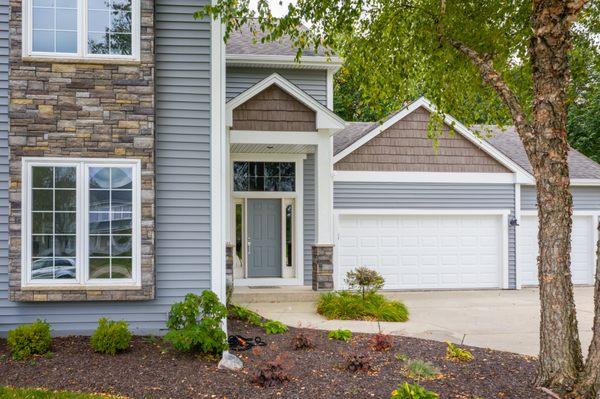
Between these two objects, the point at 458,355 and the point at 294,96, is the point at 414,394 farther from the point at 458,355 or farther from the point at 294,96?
the point at 294,96

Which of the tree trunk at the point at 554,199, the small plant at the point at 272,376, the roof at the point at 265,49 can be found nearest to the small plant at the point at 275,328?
the small plant at the point at 272,376

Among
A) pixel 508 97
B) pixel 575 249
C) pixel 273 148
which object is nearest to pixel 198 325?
pixel 508 97

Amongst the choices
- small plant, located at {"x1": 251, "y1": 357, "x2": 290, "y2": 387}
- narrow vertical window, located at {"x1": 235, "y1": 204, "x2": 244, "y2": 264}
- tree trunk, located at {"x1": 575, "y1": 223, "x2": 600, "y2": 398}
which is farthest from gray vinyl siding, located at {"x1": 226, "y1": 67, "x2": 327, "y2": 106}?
tree trunk, located at {"x1": 575, "y1": 223, "x2": 600, "y2": 398}

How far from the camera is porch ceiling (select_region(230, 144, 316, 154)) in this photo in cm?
1060

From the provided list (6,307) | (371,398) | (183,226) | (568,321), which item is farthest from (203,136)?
(568,321)

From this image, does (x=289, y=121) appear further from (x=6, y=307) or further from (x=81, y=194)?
(x=6, y=307)

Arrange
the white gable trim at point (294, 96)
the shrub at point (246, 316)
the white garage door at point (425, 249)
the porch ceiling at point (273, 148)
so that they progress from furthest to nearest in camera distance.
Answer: the white garage door at point (425, 249), the porch ceiling at point (273, 148), the white gable trim at point (294, 96), the shrub at point (246, 316)

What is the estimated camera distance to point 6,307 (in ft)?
22.9

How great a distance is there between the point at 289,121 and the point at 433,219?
4.60 meters

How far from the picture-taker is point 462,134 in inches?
500

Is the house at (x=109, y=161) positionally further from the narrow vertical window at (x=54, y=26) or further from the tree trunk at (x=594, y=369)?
the tree trunk at (x=594, y=369)

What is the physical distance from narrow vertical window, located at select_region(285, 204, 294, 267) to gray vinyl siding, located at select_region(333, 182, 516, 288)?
103 cm

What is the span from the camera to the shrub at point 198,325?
6.06 meters

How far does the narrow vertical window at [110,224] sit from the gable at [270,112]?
3.60m
